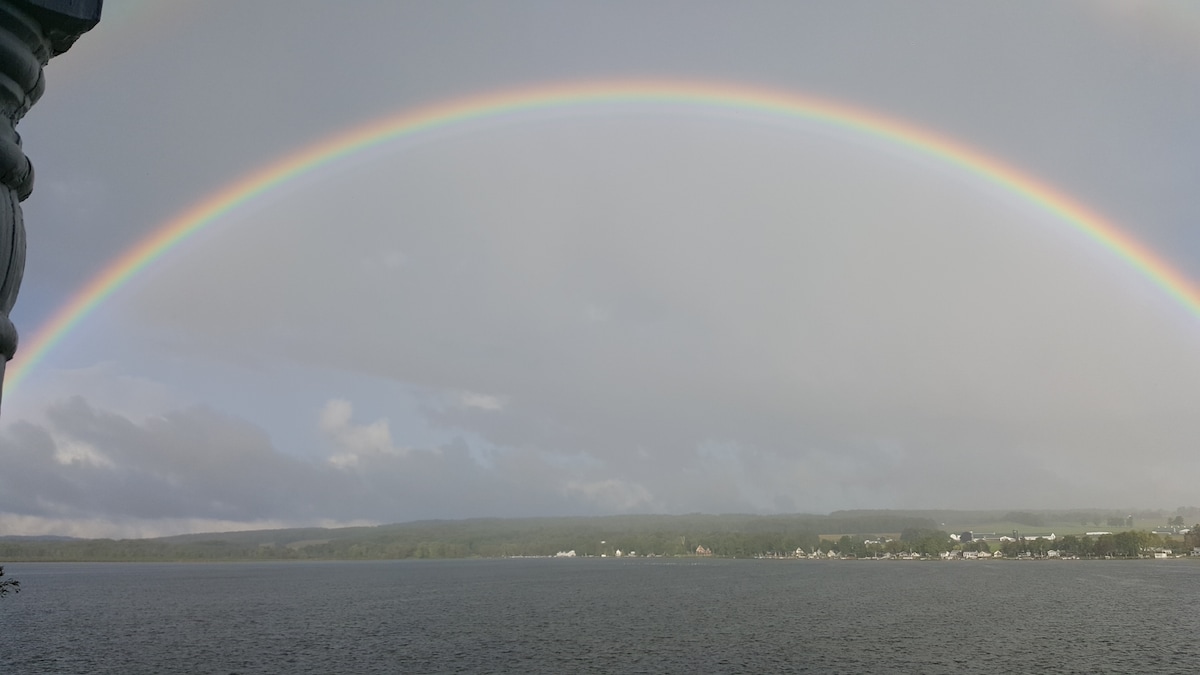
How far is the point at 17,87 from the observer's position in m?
10.5

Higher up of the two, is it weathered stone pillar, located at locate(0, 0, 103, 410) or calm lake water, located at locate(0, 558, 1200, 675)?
weathered stone pillar, located at locate(0, 0, 103, 410)

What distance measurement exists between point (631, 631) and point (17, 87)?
3186 inches

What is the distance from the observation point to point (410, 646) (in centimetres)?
7481

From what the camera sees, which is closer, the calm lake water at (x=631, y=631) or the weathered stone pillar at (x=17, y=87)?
the weathered stone pillar at (x=17, y=87)

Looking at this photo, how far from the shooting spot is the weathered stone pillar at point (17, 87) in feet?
32.2

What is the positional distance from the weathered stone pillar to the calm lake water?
182 feet

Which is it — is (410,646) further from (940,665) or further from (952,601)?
(952,601)

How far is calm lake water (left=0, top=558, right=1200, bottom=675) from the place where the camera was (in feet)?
211

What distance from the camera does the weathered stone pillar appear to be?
9.83m

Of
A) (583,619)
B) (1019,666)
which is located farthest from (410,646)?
(1019,666)

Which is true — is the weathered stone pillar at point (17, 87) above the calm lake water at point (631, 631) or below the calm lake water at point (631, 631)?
above

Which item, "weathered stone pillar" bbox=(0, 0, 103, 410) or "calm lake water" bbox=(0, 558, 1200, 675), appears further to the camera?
"calm lake water" bbox=(0, 558, 1200, 675)

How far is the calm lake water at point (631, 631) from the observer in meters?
64.2

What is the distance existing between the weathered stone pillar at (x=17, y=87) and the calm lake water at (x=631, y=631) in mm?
55395
